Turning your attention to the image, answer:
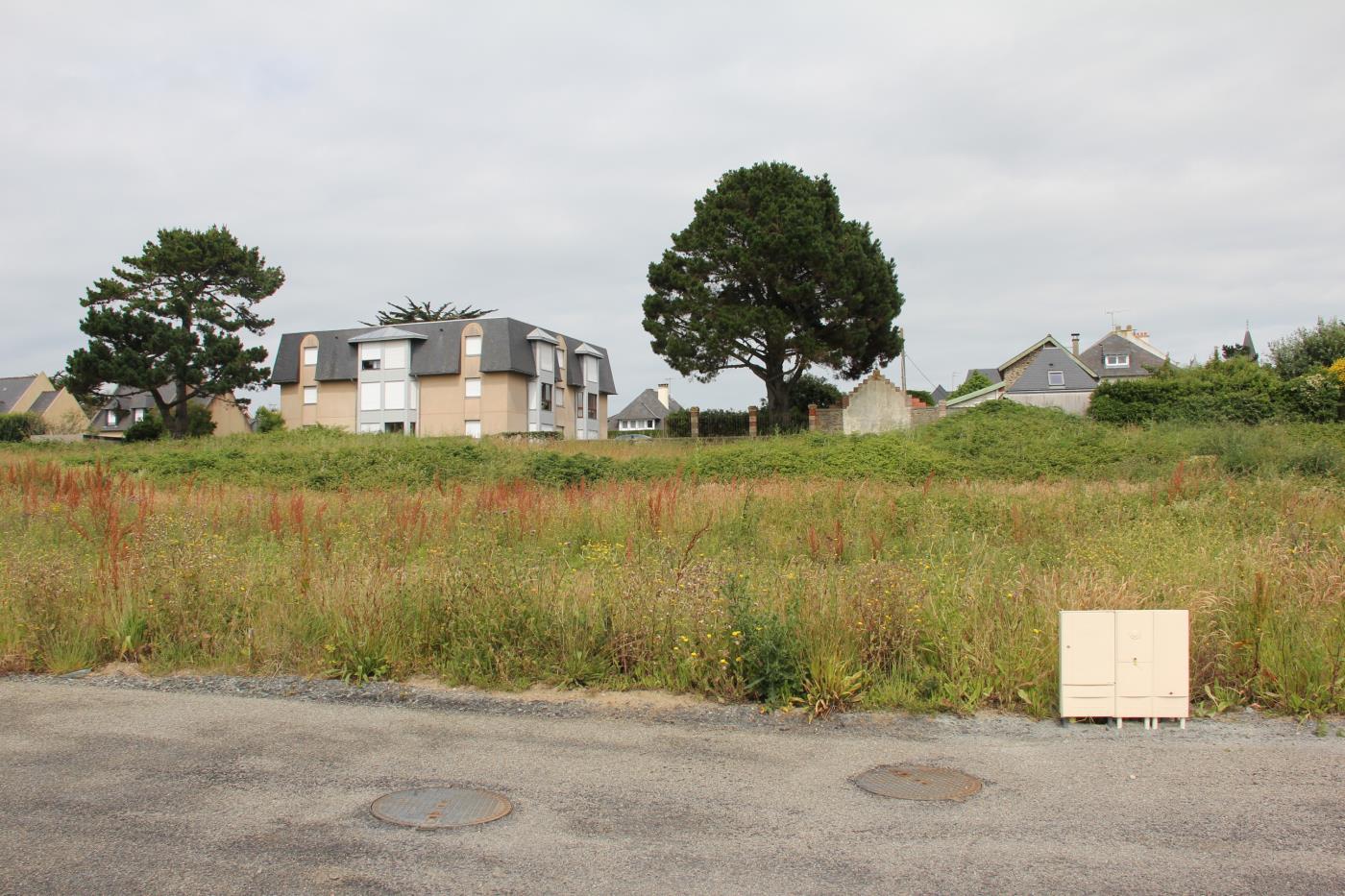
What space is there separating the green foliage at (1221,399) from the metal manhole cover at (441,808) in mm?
36922

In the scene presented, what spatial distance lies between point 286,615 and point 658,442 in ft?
99.9

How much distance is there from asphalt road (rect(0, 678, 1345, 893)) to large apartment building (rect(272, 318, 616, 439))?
49500 mm

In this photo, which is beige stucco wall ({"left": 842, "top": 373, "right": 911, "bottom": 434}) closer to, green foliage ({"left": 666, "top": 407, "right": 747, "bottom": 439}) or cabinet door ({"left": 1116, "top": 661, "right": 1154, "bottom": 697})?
green foliage ({"left": 666, "top": 407, "right": 747, "bottom": 439})

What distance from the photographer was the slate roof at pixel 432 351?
54.9 m

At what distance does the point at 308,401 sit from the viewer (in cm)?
5819

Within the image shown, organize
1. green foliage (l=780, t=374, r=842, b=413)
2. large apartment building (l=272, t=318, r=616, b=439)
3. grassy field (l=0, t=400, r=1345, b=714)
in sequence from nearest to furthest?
1. grassy field (l=0, t=400, r=1345, b=714)
2. green foliage (l=780, t=374, r=842, b=413)
3. large apartment building (l=272, t=318, r=616, b=439)

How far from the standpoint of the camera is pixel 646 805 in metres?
4.49

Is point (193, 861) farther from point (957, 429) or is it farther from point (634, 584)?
point (957, 429)

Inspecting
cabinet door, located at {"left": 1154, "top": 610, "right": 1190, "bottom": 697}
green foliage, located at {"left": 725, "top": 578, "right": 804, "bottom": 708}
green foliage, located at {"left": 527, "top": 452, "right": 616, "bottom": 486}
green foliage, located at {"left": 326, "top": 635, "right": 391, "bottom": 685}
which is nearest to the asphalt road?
A: cabinet door, located at {"left": 1154, "top": 610, "right": 1190, "bottom": 697}

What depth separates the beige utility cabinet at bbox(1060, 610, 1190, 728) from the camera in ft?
19.4

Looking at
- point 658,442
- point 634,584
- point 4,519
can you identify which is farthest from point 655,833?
point 658,442

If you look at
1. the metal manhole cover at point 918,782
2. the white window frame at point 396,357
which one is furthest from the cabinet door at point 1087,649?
the white window frame at point 396,357

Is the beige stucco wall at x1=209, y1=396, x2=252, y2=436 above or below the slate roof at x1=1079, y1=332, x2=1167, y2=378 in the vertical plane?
below

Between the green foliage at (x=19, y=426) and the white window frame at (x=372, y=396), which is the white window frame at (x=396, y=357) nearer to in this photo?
the white window frame at (x=372, y=396)
